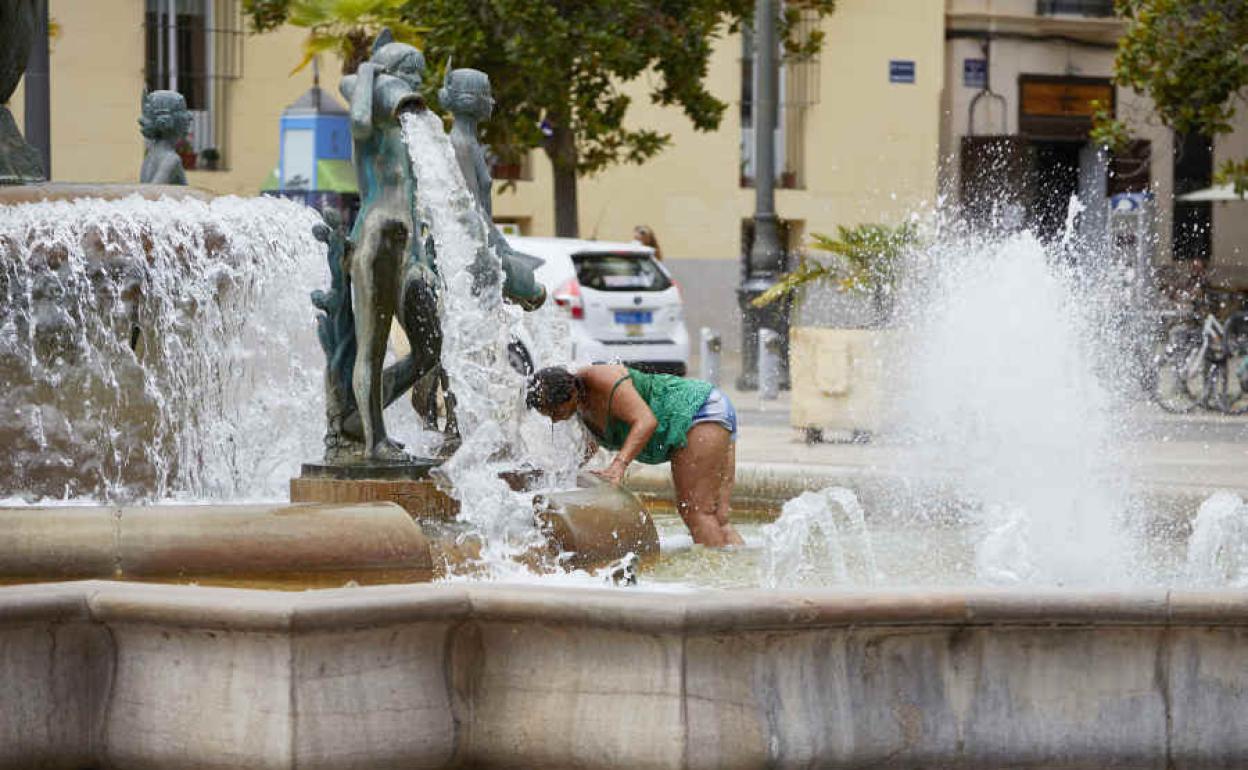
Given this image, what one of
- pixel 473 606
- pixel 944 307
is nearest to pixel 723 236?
pixel 944 307

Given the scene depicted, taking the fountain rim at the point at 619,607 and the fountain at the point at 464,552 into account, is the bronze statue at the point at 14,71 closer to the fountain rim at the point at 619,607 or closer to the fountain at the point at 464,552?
the fountain at the point at 464,552

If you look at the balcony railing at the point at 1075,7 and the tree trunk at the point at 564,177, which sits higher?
the balcony railing at the point at 1075,7

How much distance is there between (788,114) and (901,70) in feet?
5.71

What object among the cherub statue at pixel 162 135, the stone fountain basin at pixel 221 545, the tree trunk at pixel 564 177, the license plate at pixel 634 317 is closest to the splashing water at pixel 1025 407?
the stone fountain basin at pixel 221 545

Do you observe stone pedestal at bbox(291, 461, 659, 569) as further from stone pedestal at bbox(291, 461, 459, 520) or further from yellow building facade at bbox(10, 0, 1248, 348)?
yellow building facade at bbox(10, 0, 1248, 348)

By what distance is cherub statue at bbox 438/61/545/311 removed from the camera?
8102mm

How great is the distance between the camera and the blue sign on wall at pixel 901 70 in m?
32.2

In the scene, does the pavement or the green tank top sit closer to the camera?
the green tank top

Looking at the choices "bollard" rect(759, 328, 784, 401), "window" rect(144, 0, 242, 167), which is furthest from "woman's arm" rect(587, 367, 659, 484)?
"window" rect(144, 0, 242, 167)

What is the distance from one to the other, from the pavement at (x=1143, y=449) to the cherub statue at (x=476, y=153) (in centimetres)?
281

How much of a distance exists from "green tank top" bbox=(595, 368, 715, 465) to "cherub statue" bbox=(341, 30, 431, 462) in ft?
2.99

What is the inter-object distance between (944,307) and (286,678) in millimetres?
6912

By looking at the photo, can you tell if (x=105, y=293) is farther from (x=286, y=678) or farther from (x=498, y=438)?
(x=286, y=678)

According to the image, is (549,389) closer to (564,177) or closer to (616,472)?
(616,472)
